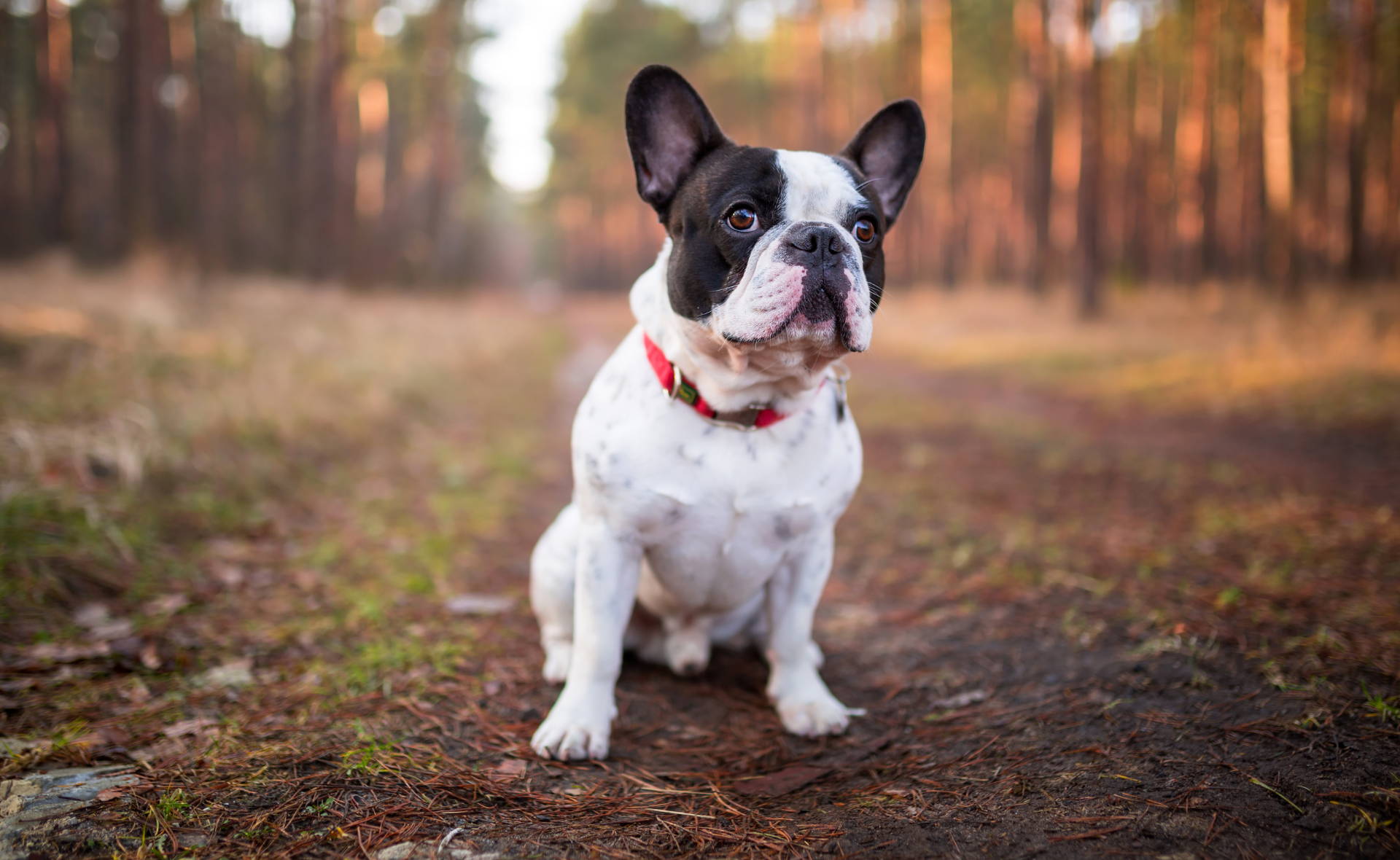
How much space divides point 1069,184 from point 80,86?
2921 cm

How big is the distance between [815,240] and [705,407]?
0.57 meters

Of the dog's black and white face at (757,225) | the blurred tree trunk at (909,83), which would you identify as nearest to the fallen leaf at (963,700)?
the dog's black and white face at (757,225)

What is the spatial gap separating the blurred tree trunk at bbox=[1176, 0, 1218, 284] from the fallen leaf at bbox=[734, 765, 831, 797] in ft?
72.6

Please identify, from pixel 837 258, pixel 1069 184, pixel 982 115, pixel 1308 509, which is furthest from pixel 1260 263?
pixel 837 258

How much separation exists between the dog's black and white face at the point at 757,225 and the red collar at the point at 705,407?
18cm

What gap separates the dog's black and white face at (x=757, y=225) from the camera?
2258 mm

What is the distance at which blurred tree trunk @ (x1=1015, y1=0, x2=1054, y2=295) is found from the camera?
16438mm

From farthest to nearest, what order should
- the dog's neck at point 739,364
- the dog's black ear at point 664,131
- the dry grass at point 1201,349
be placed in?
the dry grass at point 1201,349 < the dog's black ear at point 664,131 < the dog's neck at point 739,364

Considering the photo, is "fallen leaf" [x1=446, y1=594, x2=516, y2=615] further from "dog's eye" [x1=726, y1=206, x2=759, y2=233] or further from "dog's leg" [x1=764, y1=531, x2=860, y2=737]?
"dog's eye" [x1=726, y1=206, x2=759, y2=233]

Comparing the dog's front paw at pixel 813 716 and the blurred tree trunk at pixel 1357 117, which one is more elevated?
the blurred tree trunk at pixel 1357 117

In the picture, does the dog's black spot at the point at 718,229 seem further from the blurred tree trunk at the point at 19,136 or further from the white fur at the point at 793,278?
the blurred tree trunk at the point at 19,136

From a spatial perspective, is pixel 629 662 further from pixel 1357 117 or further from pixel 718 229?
pixel 1357 117

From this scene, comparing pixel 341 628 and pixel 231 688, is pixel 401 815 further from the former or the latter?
pixel 341 628

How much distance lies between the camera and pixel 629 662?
3.12 m
